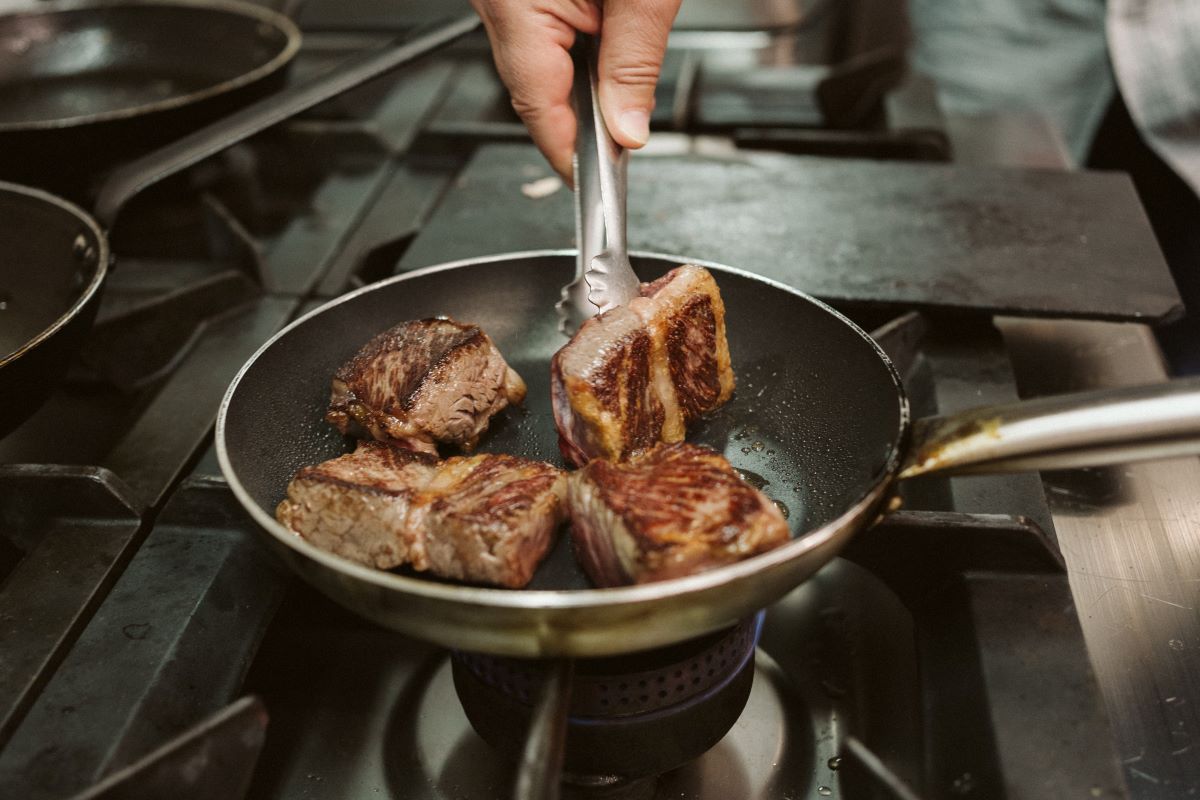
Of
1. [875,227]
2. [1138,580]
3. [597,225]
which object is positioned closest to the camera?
[1138,580]

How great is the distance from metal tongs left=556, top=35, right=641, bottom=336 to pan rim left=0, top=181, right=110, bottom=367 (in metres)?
0.74

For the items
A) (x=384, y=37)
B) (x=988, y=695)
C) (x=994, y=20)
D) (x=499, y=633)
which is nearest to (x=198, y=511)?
(x=499, y=633)

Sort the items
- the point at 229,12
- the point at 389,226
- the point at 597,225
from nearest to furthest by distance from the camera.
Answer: the point at 597,225 < the point at 389,226 < the point at 229,12

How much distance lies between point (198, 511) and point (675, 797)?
32.4 inches

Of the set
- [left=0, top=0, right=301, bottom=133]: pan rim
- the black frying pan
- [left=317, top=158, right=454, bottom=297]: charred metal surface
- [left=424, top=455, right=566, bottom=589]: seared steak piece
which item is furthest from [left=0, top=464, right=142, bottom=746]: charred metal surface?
the black frying pan

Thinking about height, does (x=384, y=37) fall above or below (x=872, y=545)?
above

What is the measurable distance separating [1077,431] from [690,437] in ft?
2.08

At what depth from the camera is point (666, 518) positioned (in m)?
1.08

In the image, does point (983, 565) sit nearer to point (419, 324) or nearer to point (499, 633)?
point (499, 633)

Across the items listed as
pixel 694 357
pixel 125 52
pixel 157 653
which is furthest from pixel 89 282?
pixel 125 52

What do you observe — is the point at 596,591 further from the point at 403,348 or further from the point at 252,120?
the point at 252,120

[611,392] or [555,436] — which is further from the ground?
[611,392]

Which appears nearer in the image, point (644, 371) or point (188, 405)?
point (644, 371)

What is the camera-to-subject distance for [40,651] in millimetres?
1186
